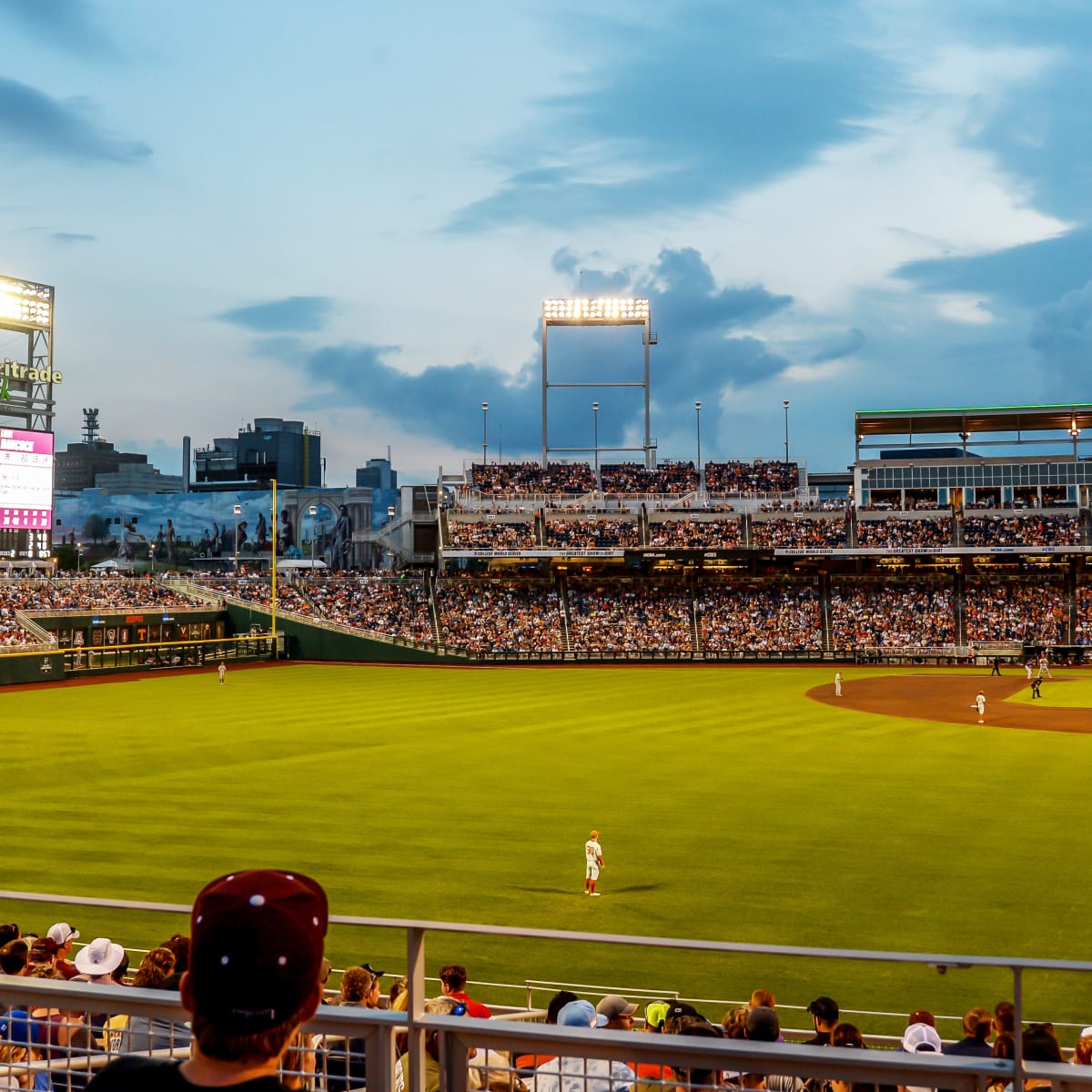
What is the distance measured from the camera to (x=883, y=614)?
2623 inches

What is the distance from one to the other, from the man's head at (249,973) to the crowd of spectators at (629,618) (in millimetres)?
62180

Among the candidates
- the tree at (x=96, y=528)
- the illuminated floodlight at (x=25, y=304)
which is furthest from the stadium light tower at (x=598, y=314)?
the tree at (x=96, y=528)

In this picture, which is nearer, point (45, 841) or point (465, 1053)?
point (465, 1053)

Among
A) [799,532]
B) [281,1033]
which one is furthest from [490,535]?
[281,1033]

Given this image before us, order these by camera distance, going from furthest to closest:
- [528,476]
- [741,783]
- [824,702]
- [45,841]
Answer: [528,476], [824,702], [741,783], [45,841]

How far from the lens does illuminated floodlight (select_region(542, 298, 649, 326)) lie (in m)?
81.4

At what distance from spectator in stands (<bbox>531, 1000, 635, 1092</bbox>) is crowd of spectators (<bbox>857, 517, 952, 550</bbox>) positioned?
65008 millimetres

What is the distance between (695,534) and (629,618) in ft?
25.3

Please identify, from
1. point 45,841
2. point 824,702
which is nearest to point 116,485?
point 824,702

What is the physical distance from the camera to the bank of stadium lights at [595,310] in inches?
3206

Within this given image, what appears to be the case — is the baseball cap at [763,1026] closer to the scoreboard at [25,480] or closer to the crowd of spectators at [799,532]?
the scoreboard at [25,480]

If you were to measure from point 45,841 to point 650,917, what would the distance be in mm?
A: 10580

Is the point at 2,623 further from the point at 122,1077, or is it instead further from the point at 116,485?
the point at 116,485

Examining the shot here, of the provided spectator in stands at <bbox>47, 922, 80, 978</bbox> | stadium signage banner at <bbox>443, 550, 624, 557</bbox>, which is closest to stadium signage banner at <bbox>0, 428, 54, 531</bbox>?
stadium signage banner at <bbox>443, 550, 624, 557</bbox>
